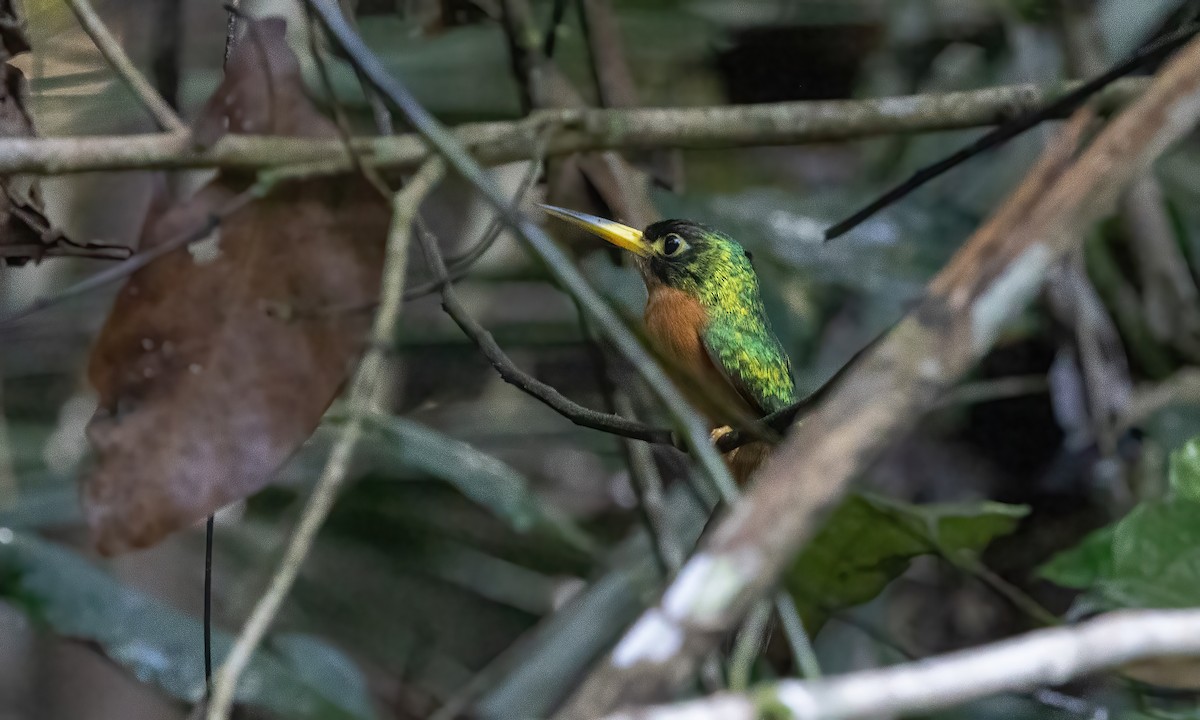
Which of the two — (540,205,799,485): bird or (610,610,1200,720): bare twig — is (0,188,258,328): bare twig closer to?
(540,205,799,485): bird

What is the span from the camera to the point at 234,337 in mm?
1074

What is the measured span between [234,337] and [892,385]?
0.67 m

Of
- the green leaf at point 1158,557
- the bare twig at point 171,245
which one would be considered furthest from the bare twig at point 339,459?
the green leaf at point 1158,557

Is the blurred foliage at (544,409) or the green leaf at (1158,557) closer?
the green leaf at (1158,557)

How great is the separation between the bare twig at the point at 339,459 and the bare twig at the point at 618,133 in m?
0.15

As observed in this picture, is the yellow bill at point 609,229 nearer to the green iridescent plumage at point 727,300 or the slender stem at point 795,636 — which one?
the green iridescent plumage at point 727,300

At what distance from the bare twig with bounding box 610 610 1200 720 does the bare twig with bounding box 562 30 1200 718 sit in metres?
0.04

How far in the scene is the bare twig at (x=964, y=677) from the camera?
60 centimetres

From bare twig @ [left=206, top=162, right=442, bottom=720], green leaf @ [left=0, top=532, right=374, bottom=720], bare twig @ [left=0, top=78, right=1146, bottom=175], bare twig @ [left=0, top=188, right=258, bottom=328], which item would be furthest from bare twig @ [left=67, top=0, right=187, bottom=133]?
green leaf @ [left=0, top=532, right=374, bottom=720]

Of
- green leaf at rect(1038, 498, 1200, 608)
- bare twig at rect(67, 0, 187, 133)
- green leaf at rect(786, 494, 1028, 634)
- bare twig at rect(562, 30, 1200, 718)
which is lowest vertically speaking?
green leaf at rect(786, 494, 1028, 634)

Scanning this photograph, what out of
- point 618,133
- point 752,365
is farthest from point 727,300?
point 618,133

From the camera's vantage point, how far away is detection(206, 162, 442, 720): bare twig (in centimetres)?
80

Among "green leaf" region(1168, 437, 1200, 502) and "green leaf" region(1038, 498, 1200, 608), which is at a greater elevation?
"green leaf" region(1168, 437, 1200, 502)

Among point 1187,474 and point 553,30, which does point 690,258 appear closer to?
point 553,30
